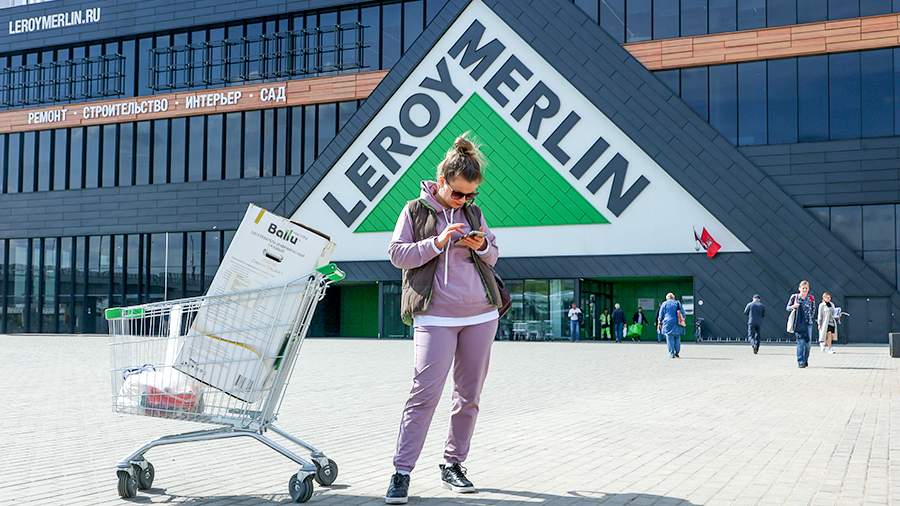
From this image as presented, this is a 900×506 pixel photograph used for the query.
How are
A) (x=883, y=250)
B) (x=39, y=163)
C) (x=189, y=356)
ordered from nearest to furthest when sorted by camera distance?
(x=189, y=356) < (x=883, y=250) < (x=39, y=163)

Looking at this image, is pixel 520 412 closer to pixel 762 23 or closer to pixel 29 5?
pixel 762 23

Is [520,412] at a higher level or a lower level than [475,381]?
lower

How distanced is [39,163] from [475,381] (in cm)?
4948

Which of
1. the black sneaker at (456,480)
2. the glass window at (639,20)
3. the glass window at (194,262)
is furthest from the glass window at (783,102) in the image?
the black sneaker at (456,480)

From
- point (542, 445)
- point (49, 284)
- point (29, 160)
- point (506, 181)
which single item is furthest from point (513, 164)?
point (542, 445)

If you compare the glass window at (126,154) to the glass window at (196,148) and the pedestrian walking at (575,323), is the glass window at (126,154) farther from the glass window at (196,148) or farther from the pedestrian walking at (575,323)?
the pedestrian walking at (575,323)

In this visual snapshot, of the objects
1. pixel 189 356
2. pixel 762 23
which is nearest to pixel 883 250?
pixel 762 23

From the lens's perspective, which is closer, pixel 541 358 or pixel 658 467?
pixel 658 467

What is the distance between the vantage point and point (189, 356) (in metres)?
5.46

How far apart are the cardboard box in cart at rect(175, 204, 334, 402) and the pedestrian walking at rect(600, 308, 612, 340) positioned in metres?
35.3

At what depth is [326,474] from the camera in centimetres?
589

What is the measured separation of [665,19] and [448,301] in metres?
34.8

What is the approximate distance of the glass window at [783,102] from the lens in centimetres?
3584

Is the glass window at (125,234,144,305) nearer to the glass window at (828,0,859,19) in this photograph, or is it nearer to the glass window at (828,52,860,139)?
the glass window at (828,52,860,139)
